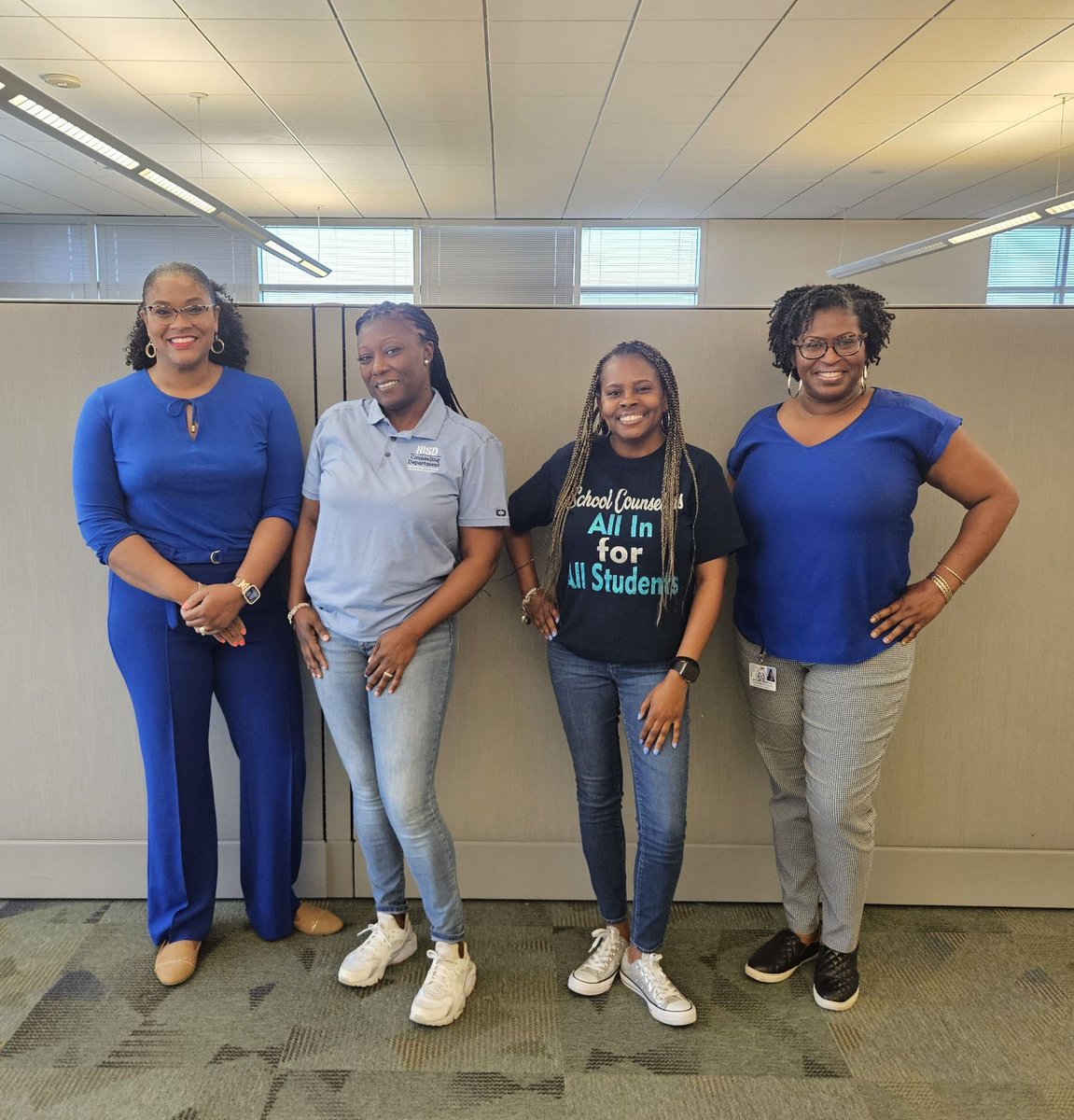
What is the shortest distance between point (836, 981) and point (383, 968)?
109cm

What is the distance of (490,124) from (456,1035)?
19.7 ft

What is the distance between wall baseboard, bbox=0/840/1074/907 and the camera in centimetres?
229

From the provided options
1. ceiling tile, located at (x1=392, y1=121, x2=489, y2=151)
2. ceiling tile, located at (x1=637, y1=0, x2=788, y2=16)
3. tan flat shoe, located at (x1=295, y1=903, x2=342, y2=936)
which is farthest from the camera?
ceiling tile, located at (x1=392, y1=121, x2=489, y2=151)

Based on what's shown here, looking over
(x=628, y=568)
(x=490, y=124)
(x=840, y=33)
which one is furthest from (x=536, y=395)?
(x=490, y=124)

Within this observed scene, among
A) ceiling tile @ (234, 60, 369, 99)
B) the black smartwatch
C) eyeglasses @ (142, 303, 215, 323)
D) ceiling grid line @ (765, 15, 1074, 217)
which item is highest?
ceiling grid line @ (765, 15, 1074, 217)

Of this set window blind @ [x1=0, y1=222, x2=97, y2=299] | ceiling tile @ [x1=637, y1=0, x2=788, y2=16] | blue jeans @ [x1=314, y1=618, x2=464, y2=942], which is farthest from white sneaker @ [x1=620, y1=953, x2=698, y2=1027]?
window blind @ [x1=0, y1=222, x2=97, y2=299]

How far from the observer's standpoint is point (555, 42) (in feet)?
14.9

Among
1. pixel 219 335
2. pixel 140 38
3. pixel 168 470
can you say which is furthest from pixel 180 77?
pixel 168 470

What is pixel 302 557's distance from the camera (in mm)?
1899

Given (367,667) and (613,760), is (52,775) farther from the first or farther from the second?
(613,760)

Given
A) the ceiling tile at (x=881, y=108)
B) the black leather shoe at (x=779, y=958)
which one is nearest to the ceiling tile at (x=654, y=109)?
the ceiling tile at (x=881, y=108)

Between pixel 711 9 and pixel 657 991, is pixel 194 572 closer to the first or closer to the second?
pixel 657 991

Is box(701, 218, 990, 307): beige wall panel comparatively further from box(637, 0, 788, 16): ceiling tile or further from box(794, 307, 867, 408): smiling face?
box(794, 307, 867, 408): smiling face

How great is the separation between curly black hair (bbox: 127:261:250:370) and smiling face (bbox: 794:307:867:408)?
4.61 ft
